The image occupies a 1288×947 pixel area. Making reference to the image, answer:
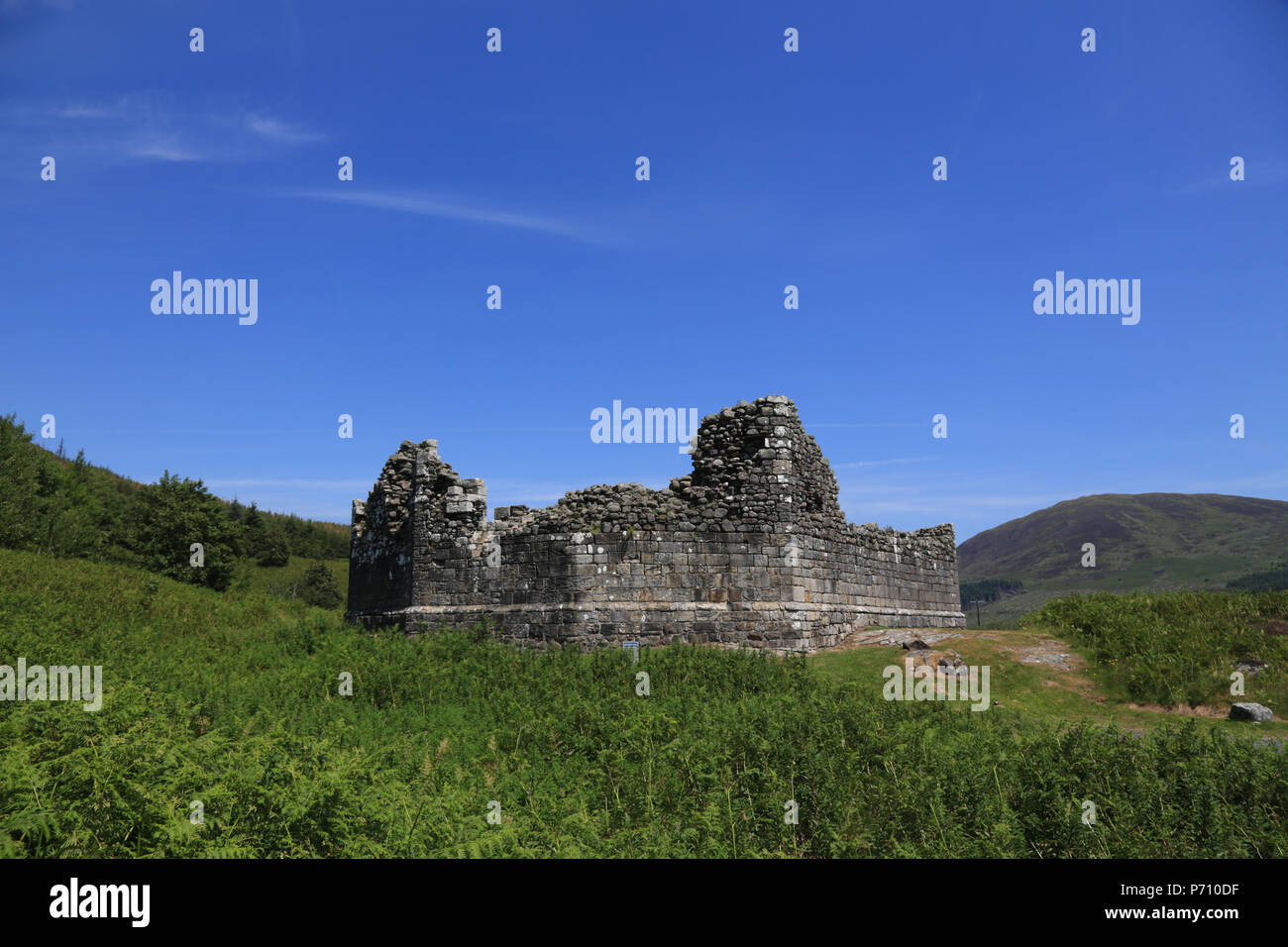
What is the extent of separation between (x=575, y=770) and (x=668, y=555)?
958 cm

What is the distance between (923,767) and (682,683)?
5.89m

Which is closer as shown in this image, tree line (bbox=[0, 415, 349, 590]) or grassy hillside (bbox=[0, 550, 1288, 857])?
grassy hillside (bbox=[0, 550, 1288, 857])

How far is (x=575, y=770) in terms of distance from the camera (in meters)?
9.94

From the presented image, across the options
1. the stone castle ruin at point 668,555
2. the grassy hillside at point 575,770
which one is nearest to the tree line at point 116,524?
the stone castle ruin at point 668,555

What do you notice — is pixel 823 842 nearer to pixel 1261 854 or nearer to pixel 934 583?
pixel 1261 854

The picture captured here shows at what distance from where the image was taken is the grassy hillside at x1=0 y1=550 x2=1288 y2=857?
6.58 m

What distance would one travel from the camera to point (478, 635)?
19672 mm

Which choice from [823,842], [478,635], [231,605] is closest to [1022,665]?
[823,842]

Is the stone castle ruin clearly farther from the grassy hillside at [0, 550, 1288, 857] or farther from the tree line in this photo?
the tree line

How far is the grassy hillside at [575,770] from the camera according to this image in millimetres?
6578

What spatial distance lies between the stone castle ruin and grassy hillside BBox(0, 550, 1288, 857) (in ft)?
11.1

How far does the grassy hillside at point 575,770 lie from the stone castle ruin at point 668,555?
11.1 feet

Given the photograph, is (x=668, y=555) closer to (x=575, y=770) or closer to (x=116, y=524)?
(x=575, y=770)

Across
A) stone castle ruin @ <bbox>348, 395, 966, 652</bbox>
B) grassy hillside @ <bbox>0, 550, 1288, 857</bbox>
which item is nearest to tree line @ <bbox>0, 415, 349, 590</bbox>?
stone castle ruin @ <bbox>348, 395, 966, 652</bbox>
